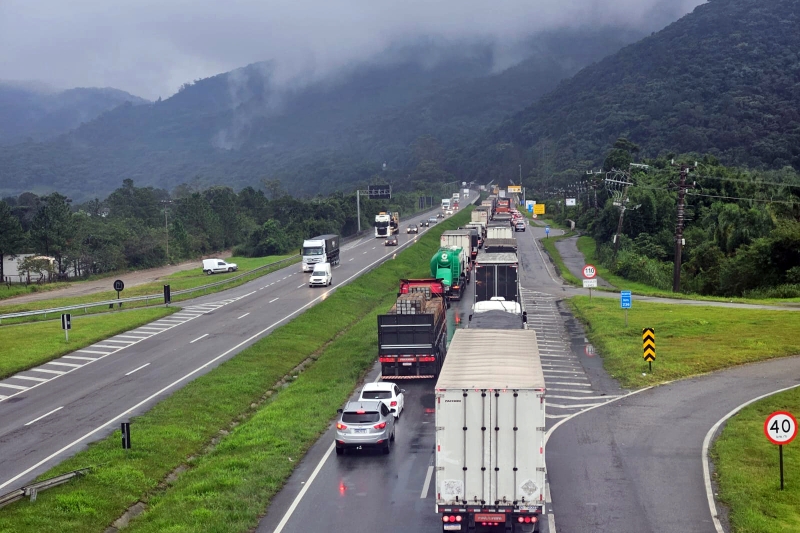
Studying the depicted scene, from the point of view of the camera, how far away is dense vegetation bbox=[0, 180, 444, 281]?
311 ft

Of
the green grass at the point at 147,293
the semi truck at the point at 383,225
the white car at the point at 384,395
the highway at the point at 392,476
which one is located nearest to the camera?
the highway at the point at 392,476

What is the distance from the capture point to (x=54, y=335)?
47000mm

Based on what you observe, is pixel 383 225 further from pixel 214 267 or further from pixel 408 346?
pixel 408 346

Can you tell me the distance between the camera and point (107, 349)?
44594mm

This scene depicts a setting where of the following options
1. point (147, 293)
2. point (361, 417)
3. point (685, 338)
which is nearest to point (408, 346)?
point (361, 417)

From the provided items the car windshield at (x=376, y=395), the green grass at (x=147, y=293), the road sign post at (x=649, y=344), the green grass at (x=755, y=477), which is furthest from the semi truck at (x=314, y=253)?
the green grass at (x=755, y=477)

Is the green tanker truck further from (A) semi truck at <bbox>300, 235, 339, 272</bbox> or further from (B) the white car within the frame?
(B) the white car

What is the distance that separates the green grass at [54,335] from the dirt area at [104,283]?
18.7 metres

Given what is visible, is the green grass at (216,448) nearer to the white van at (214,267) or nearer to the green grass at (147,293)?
the green grass at (147,293)

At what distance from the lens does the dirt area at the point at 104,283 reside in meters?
72.8

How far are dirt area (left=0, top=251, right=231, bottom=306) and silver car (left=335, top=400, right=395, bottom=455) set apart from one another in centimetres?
5368

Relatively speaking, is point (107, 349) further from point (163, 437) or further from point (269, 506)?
point (269, 506)

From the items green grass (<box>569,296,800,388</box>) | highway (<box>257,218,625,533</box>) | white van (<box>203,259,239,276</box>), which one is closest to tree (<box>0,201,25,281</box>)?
white van (<box>203,259,239,276</box>)

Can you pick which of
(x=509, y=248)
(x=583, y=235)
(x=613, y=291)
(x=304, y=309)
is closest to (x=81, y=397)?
(x=304, y=309)
